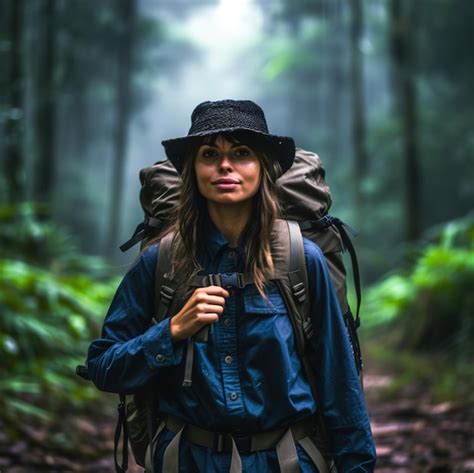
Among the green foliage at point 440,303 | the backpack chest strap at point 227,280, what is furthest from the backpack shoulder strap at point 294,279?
the green foliage at point 440,303

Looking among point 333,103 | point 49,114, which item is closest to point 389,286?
point 49,114

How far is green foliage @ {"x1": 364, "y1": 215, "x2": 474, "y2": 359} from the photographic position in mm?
9008

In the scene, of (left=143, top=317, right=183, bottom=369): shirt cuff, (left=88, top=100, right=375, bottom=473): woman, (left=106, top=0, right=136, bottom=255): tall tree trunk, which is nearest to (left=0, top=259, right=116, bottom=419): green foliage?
(left=88, top=100, right=375, bottom=473): woman

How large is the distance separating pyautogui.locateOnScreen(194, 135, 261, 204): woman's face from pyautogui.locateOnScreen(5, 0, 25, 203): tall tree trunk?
7.34 meters

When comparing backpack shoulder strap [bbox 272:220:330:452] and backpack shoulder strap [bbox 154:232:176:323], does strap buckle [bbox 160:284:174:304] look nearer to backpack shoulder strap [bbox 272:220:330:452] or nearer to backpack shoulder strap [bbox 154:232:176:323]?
backpack shoulder strap [bbox 154:232:176:323]

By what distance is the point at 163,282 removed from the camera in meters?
2.85

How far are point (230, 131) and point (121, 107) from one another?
3008 centimetres

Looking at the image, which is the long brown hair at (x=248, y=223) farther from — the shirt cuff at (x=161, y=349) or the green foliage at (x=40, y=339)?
the green foliage at (x=40, y=339)

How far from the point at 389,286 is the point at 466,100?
34.9ft

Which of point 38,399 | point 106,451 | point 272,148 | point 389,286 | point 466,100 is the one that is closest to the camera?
point 272,148

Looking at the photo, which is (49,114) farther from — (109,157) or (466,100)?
(109,157)

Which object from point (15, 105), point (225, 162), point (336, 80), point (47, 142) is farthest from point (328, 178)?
point (225, 162)

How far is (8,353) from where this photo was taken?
6.63m

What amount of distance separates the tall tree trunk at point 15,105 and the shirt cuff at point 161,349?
754 centimetres
